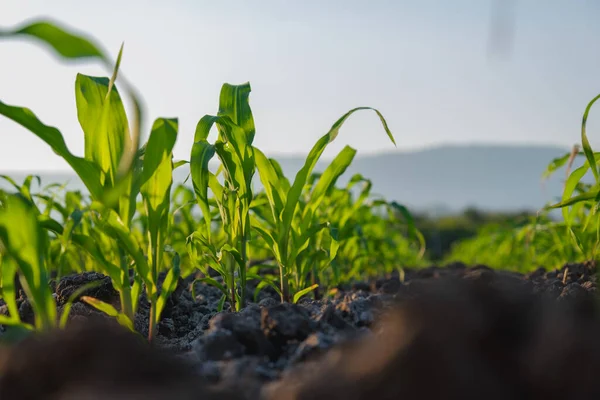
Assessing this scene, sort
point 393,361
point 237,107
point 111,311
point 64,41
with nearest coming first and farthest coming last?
point 393,361, point 64,41, point 111,311, point 237,107

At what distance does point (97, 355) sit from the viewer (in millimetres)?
961

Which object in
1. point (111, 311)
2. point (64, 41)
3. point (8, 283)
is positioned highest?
point (64, 41)

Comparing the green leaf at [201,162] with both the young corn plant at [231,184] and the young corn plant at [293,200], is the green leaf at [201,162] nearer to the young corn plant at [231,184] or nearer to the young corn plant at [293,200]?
the young corn plant at [231,184]

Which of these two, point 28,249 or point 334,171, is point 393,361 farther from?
point 334,171

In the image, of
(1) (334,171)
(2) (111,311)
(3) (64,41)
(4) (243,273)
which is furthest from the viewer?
(1) (334,171)

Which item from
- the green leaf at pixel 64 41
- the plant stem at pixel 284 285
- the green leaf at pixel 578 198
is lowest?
the plant stem at pixel 284 285

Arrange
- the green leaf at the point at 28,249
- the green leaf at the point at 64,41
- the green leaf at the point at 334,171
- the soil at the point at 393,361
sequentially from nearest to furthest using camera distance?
the soil at the point at 393,361, the green leaf at the point at 64,41, the green leaf at the point at 28,249, the green leaf at the point at 334,171

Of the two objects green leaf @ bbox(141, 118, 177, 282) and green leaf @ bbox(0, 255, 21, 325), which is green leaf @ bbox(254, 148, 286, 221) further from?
green leaf @ bbox(0, 255, 21, 325)

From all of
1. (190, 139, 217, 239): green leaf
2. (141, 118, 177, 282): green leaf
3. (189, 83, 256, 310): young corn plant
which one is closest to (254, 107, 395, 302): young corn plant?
(189, 83, 256, 310): young corn plant

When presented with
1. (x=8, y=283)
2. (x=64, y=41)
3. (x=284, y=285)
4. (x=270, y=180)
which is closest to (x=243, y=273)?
(x=284, y=285)

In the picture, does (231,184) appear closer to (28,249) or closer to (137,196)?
(137,196)

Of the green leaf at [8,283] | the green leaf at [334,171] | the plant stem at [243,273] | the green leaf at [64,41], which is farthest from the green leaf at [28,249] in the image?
the green leaf at [334,171]

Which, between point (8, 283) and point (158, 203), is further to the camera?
point (158, 203)

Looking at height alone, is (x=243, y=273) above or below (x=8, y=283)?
below
